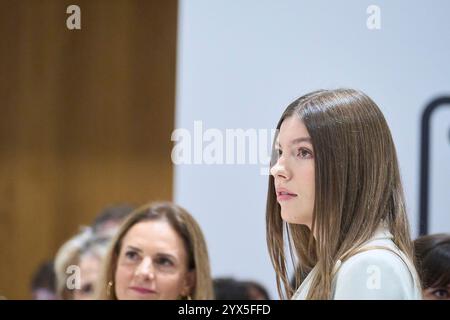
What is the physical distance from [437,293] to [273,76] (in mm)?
886

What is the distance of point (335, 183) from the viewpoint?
2.25 meters

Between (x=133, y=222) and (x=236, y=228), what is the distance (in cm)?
34

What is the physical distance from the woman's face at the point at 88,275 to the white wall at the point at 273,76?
1.15 ft

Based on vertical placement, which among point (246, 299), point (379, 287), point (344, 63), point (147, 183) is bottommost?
point (246, 299)

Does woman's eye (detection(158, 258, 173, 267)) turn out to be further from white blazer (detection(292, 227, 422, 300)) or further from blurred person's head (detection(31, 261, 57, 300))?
white blazer (detection(292, 227, 422, 300))

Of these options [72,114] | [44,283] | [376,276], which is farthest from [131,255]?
[376,276]

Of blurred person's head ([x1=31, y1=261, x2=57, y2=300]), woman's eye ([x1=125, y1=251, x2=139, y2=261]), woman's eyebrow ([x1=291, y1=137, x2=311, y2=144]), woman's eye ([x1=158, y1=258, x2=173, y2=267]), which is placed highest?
woman's eyebrow ([x1=291, y1=137, x2=311, y2=144])

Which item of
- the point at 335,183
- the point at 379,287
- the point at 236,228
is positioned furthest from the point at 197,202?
the point at 379,287

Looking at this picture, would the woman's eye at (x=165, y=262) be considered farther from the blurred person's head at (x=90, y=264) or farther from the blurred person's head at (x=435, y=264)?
the blurred person's head at (x=435, y=264)

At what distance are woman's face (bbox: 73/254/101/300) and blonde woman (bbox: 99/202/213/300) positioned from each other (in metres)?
0.06

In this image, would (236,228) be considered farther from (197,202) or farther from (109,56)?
(109,56)

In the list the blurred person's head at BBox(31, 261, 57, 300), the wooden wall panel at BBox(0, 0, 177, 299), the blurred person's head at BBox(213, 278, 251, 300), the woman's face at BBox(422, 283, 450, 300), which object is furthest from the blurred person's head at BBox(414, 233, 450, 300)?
the blurred person's head at BBox(31, 261, 57, 300)

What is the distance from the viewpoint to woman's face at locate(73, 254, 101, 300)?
8.42 ft

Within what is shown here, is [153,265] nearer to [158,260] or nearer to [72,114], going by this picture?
[158,260]
